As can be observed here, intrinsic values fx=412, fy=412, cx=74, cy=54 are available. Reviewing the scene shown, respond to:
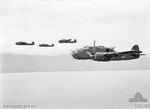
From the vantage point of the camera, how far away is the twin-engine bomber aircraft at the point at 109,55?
2.46 m

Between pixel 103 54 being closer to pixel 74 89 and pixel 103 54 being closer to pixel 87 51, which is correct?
pixel 87 51

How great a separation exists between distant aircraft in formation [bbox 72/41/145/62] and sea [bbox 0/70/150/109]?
0.28 feet

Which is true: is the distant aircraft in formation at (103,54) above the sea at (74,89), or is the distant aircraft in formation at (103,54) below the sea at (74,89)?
above

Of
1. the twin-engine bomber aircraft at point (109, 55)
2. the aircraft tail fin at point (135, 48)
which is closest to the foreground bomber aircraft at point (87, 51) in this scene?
the twin-engine bomber aircraft at point (109, 55)

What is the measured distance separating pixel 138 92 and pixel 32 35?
2.38 ft

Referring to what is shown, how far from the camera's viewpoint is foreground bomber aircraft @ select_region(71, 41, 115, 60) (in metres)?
2.46

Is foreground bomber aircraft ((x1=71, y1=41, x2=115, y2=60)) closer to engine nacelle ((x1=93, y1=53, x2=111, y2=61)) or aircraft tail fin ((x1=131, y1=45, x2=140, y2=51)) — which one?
engine nacelle ((x1=93, y1=53, x2=111, y2=61))

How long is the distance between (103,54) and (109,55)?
0.04m

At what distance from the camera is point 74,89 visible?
8.16 ft

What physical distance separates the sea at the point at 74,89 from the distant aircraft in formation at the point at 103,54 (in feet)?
0.28

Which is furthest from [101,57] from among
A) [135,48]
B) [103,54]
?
[135,48]

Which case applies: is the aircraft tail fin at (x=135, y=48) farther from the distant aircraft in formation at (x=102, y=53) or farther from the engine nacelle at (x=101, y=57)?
the engine nacelle at (x=101, y=57)

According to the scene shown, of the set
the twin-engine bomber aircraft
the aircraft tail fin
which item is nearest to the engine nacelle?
the twin-engine bomber aircraft

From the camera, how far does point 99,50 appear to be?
8.09 ft
